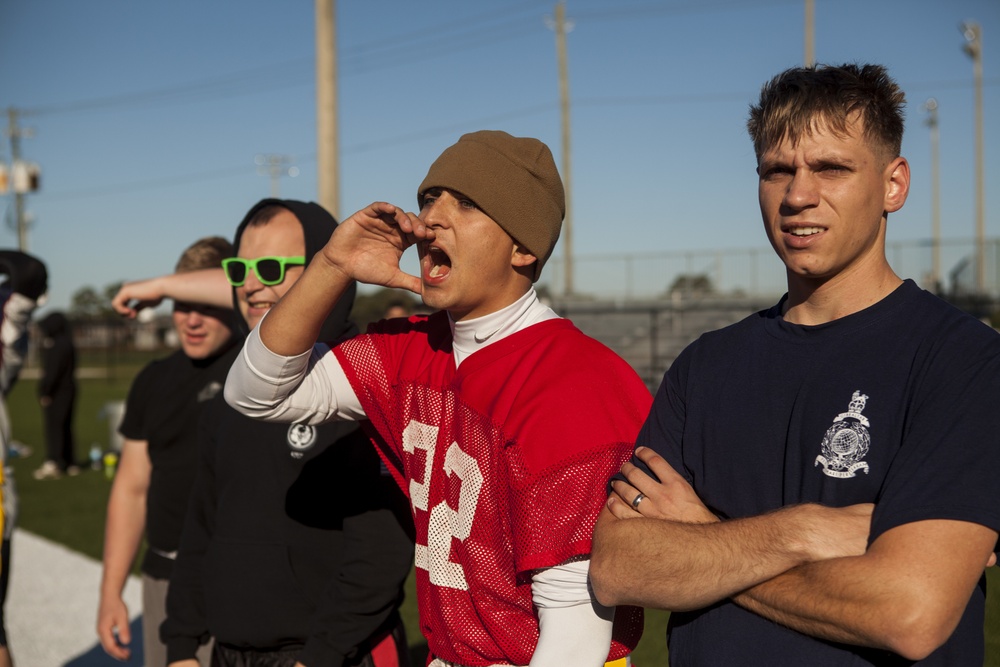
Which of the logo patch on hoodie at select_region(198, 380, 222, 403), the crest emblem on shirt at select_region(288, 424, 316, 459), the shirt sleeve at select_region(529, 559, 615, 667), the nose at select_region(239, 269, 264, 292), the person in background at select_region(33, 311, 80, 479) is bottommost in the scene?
the person in background at select_region(33, 311, 80, 479)

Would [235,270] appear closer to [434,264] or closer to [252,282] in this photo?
[252,282]

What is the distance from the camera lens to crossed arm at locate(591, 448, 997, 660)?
1.70 m

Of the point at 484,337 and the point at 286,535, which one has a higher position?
the point at 484,337

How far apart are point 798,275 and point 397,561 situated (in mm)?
1477

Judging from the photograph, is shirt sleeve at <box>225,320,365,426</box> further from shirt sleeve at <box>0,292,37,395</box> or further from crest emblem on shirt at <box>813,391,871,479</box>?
shirt sleeve at <box>0,292,37,395</box>

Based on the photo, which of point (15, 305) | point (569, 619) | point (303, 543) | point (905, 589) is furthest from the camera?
point (15, 305)

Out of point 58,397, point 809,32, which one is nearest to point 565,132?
point 809,32

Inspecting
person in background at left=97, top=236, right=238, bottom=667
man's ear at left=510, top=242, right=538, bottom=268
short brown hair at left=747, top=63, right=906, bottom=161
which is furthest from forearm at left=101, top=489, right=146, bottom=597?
short brown hair at left=747, top=63, right=906, bottom=161

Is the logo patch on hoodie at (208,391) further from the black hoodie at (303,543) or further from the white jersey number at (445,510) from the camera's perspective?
the white jersey number at (445,510)

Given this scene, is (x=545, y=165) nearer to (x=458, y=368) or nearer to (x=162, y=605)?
(x=458, y=368)

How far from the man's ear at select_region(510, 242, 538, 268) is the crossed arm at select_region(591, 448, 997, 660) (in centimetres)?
60

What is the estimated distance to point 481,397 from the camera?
223cm

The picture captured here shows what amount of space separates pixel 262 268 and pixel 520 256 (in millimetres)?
1163

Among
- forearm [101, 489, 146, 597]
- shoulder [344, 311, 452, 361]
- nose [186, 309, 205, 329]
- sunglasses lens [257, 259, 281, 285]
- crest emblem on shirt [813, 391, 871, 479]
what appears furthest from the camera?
forearm [101, 489, 146, 597]
